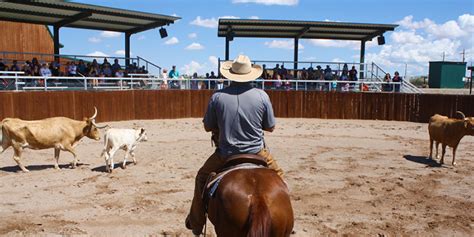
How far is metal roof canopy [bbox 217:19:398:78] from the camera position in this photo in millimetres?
25688

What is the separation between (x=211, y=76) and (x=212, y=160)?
2095 centimetres

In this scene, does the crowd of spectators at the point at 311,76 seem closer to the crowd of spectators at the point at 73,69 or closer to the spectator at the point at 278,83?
the spectator at the point at 278,83

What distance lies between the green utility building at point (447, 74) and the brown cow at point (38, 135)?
4511 cm

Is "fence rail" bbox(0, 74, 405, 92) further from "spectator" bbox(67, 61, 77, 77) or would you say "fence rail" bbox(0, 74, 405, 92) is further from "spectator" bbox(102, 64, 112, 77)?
"spectator" bbox(67, 61, 77, 77)

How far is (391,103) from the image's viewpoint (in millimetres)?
23547

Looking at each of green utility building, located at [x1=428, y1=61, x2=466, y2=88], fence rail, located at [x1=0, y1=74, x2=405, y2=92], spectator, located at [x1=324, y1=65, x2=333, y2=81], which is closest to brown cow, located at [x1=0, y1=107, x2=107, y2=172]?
fence rail, located at [x1=0, y1=74, x2=405, y2=92]

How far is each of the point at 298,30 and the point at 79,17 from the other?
486 inches

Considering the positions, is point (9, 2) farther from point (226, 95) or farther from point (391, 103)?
point (391, 103)

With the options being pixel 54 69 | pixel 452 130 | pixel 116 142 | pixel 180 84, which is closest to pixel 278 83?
pixel 180 84

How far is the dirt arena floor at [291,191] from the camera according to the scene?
6949mm

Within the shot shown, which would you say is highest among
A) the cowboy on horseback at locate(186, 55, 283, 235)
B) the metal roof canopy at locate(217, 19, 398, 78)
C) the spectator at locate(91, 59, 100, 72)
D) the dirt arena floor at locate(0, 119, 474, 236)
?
the metal roof canopy at locate(217, 19, 398, 78)

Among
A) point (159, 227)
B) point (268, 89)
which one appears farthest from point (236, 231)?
point (268, 89)

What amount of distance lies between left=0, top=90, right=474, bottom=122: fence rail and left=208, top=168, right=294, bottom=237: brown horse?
15.0 metres

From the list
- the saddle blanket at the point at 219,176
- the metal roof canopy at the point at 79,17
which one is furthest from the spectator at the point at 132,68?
the saddle blanket at the point at 219,176
